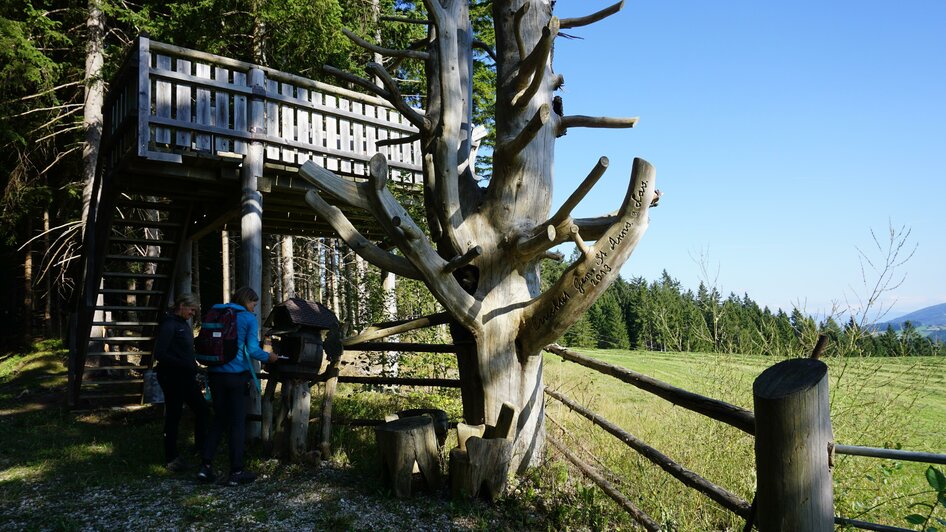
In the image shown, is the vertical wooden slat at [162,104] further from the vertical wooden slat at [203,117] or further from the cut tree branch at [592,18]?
the cut tree branch at [592,18]

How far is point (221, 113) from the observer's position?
26.5 ft

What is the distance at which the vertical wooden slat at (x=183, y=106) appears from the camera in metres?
7.76

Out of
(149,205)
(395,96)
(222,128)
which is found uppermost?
(222,128)

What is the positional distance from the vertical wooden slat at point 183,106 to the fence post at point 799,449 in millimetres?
7355

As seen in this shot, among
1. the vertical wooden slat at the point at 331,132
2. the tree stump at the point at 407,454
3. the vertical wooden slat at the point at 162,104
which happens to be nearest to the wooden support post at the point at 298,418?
Result: the tree stump at the point at 407,454

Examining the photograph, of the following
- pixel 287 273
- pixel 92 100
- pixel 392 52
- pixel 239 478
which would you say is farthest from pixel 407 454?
pixel 92 100

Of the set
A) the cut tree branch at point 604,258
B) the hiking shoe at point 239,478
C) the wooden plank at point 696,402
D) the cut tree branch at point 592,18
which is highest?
the cut tree branch at point 592,18

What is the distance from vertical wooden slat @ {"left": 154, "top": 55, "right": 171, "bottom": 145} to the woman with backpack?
274 cm

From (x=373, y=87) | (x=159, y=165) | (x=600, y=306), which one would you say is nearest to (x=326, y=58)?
(x=159, y=165)

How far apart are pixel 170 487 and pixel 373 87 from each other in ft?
14.3

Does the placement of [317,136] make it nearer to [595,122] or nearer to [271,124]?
[271,124]

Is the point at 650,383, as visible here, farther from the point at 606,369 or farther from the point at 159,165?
the point at 159,165

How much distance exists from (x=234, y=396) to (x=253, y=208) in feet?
9.48

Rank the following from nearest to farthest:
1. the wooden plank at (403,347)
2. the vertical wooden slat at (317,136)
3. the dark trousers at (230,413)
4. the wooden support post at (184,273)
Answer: the dark trousers at (230,413) → the wooden plank at (403,347) → the vertical wooden slat at (317,136) → the wooden support post at (184,273)
